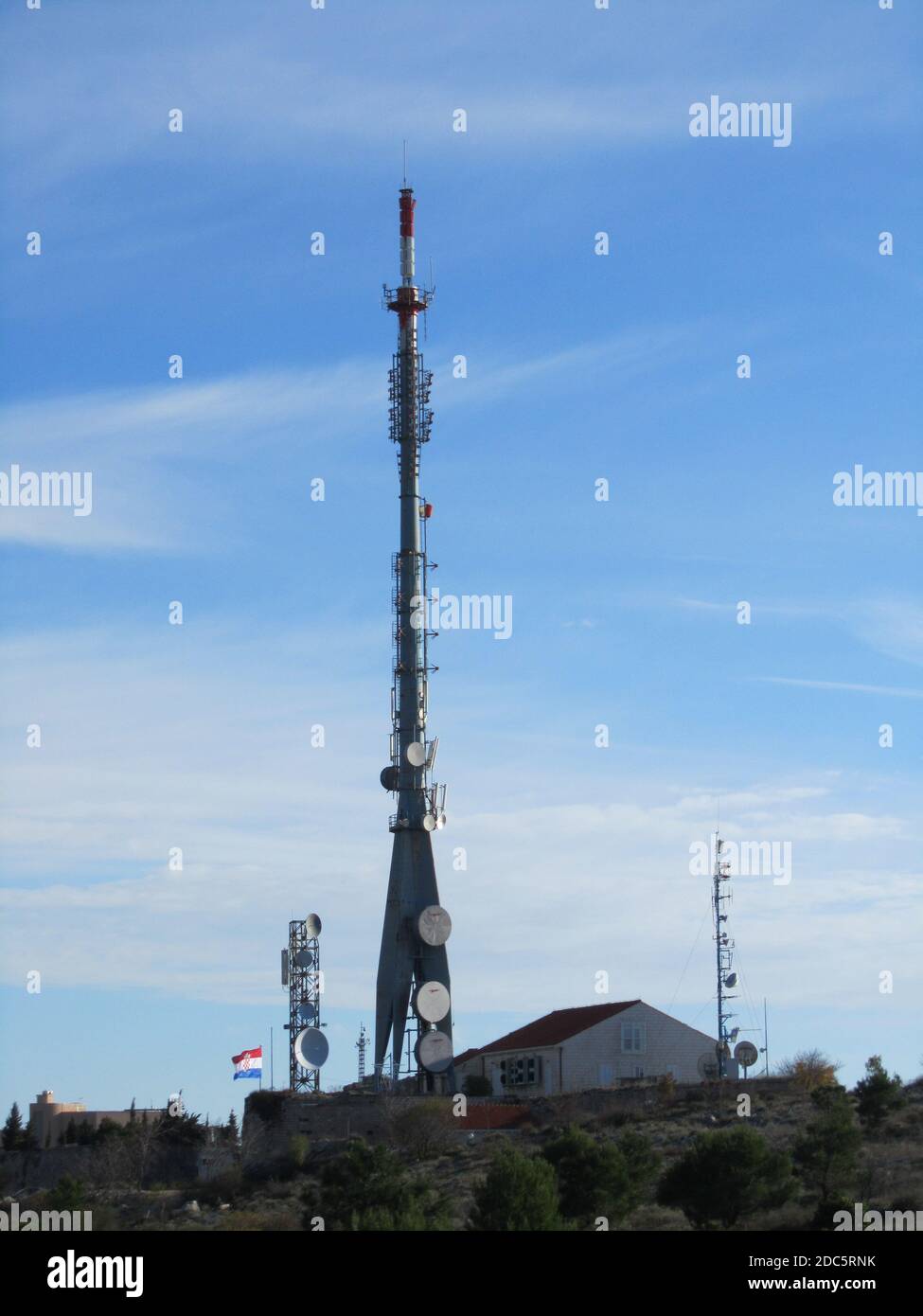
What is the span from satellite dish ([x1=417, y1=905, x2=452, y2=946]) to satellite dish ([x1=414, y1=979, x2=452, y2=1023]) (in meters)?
1.49

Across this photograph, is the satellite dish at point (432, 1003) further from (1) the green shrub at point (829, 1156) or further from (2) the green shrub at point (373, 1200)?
(1) the green shrub at point (829, 1156)

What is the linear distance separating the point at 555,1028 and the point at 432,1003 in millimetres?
7373

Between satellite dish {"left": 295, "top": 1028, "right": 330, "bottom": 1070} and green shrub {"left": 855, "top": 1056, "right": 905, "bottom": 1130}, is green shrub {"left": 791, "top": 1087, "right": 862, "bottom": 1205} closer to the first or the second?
green shrub {"left": 855, "top": 1056, "right": 905, "bottom": 1130}

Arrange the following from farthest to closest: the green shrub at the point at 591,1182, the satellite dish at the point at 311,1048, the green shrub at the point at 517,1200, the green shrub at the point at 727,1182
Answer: the satellite dish at the point at 311,1048 → the green shrub at the point at 591,1182 → the green shrub at the point at 727,1182 → the green shrub at the point at 517,1200

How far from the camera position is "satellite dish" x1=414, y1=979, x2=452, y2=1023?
5834 centimetres

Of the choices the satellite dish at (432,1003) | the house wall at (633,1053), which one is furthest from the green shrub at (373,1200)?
the house wall at (633,1053)

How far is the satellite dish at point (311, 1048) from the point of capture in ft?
188

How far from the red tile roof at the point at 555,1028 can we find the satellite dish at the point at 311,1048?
8.58 metres

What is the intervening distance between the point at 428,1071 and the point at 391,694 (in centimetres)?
1281
